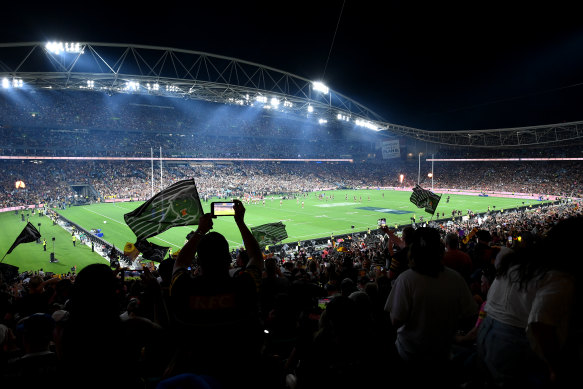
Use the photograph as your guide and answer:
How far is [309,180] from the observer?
276 ft

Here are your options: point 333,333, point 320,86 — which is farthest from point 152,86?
point 333,333

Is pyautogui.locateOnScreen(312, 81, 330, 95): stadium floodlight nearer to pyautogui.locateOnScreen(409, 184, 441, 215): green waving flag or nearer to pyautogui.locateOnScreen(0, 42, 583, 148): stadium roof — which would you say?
pyautogui.locateOnScreen(0, 42, 583, 148): stadium roof

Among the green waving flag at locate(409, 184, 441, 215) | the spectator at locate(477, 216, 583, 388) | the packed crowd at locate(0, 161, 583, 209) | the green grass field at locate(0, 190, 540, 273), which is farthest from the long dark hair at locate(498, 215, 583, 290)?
the packed crowd at locate(0, 161, 583, 209)

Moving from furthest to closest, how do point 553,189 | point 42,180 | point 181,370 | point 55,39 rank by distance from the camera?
point 553,189, point 42,180, point 55,39, point 181,370

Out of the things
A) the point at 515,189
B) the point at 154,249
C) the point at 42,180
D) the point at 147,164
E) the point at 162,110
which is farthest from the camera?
the point at 162,110

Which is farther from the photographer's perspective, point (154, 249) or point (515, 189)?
point (515, 189)

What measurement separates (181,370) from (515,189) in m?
76.3

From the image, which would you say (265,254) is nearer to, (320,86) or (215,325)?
(215,325)

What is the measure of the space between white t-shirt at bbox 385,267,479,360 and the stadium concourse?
0.14 ft

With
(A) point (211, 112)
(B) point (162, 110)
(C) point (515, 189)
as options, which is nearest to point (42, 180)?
(B) point (162, 110)

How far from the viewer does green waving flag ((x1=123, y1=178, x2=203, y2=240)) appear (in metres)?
7.19

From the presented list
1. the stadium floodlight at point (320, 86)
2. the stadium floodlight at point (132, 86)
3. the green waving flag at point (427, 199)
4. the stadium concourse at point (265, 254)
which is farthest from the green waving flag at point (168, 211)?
the stadium floodlight at point (320, 86)

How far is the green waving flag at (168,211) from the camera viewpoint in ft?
23.6

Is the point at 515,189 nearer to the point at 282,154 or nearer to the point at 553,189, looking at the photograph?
the point at 553,189
